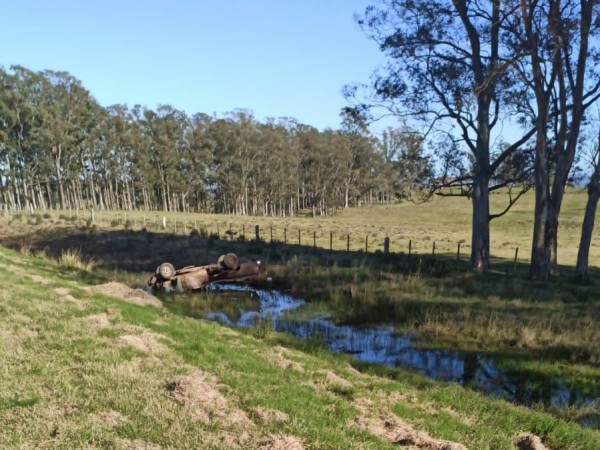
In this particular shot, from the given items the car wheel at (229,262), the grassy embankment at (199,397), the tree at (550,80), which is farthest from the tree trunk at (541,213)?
the grassy embankment at (199,397)

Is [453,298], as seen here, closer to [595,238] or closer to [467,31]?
[467,31]

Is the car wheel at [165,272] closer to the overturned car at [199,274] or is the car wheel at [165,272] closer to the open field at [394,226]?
the overturned car at [199,274]

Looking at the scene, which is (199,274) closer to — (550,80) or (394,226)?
(550,80)

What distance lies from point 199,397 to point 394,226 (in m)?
54.8

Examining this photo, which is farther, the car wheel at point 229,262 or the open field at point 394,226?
the open field at point 394,226

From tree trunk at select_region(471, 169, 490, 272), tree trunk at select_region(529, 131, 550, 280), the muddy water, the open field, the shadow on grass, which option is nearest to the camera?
the muddy water

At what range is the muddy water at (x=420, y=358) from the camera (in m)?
8.71

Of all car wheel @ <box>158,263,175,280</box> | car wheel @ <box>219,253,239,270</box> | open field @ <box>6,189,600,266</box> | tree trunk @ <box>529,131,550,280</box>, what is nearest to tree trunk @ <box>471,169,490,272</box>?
tree trunk @ <box>529,131,550,280</box>

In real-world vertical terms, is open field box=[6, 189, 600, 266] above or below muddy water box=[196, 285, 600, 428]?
below

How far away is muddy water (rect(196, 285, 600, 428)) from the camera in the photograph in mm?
8711

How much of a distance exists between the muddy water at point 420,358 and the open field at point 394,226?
15452 millimetres

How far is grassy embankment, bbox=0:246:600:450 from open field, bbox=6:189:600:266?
20.4m

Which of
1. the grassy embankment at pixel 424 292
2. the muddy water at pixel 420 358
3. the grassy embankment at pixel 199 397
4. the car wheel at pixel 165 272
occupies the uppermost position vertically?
the grassy embankment at pixel 199 397

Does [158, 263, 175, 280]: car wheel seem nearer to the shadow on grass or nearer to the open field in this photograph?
the shadow on grass
